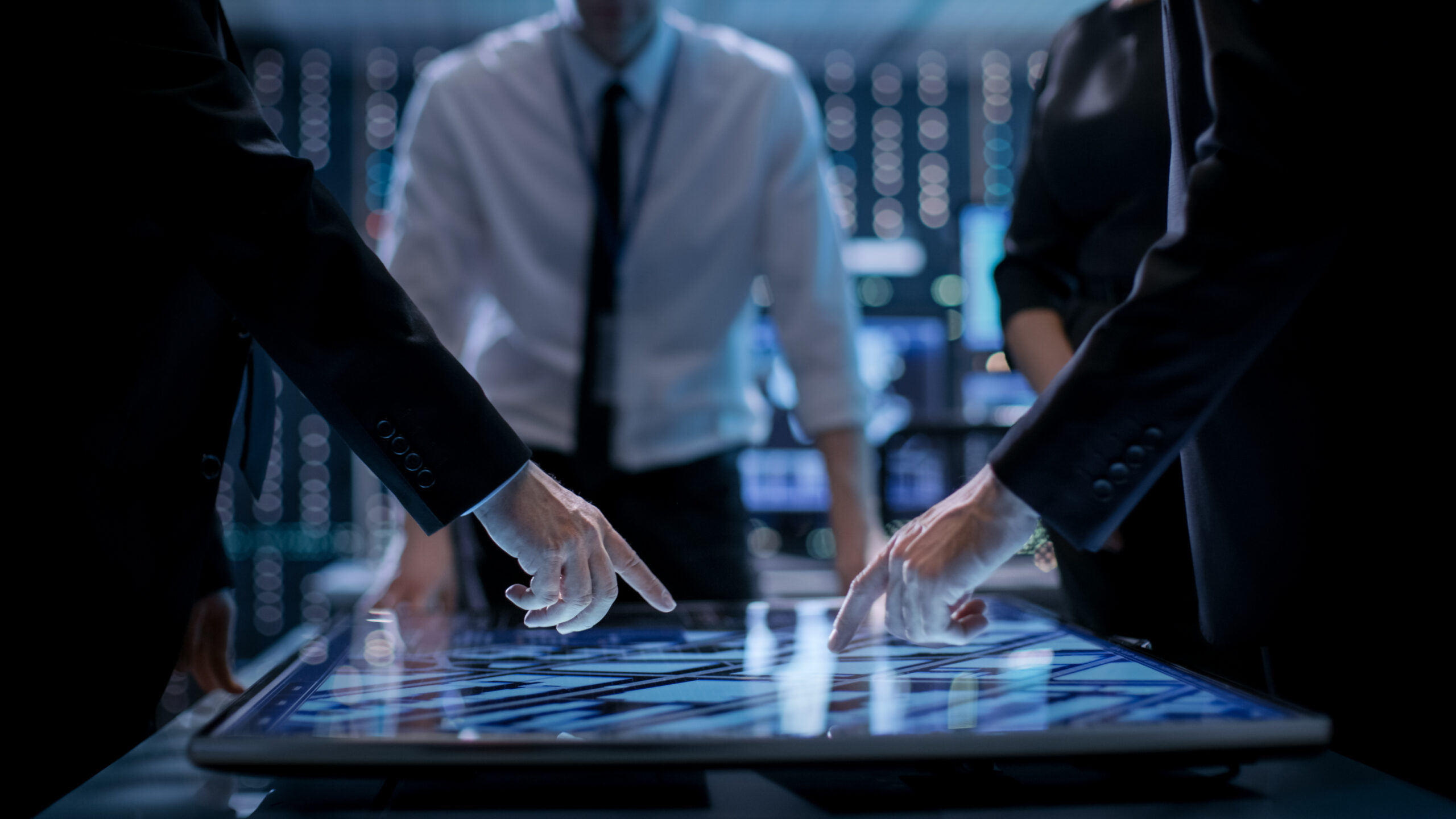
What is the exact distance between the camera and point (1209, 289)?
1.83 feet

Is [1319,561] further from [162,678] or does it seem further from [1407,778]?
[162,678]

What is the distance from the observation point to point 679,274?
4.21 feet

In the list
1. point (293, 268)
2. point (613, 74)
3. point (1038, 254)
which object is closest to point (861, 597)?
point (293, 268)

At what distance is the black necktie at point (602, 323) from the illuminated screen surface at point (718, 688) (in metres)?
0.45

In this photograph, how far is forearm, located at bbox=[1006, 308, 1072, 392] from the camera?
930mm

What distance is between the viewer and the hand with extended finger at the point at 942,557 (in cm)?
61

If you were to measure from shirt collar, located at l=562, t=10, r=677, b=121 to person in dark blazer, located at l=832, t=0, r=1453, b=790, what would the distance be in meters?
0.79

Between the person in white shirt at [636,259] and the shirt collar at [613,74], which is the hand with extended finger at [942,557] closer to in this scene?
the person in white shirt at [636,259]

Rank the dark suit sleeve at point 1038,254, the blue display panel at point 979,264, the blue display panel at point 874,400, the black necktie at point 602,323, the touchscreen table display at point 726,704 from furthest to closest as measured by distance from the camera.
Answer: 1. the blue display panel at point 874,400
2. the blue display panel at point 979,264
3. the black necktie at point 602,323
4. the dark suit sleeve at point 1038,254
5. the touchscreen table display at point 726,704

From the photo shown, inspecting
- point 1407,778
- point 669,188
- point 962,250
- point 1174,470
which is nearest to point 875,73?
point 962,250

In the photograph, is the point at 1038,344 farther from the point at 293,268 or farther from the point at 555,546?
the point at 293,268

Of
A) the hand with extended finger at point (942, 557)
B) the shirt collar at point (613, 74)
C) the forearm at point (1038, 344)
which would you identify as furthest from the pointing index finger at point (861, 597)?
the shirt collar at point (613, 74)

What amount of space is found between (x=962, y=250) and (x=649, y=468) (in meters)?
1.58

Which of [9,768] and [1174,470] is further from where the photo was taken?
[1174,470]
